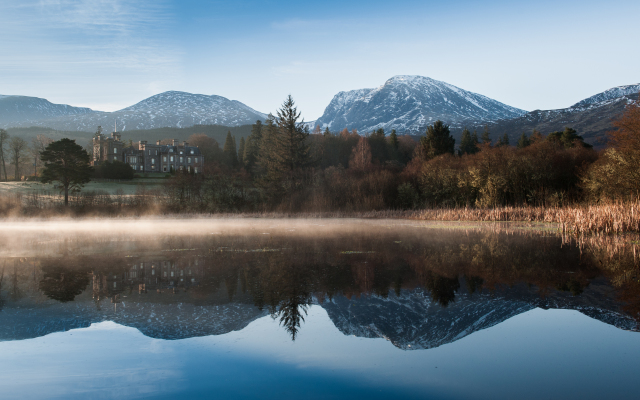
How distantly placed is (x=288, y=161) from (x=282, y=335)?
39.3 m

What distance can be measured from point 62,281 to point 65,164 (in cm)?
4351

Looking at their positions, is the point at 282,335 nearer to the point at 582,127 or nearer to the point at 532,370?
the point at 532,370

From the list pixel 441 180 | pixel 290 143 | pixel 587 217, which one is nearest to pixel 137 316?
pixel 587 217

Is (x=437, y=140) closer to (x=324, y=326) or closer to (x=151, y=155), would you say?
(x=324, y=326)

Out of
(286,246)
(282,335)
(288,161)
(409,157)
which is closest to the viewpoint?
(282,335)

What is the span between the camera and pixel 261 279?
32.1ft

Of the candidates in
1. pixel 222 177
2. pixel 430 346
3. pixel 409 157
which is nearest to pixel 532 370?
pixel 430 346

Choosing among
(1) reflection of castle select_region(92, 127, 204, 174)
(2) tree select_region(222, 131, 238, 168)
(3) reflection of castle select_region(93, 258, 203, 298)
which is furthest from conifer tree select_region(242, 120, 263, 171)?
(3) reflection of castle select_region(93, 258, 203, 298)

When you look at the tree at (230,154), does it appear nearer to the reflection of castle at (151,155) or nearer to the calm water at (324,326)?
the reflection of castle at (151,155)

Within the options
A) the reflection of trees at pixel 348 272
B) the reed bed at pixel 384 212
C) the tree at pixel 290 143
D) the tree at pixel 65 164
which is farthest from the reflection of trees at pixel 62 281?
the tree at pixel 65 164

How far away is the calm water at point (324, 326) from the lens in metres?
4.59

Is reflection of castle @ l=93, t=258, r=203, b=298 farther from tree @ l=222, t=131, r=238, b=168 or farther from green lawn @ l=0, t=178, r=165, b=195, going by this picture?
tree @ l=222, t=131, r=238, b=168

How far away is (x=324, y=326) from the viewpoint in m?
6.61

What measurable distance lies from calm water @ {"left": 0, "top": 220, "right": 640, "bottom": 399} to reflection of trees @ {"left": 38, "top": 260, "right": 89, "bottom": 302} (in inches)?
2.1
